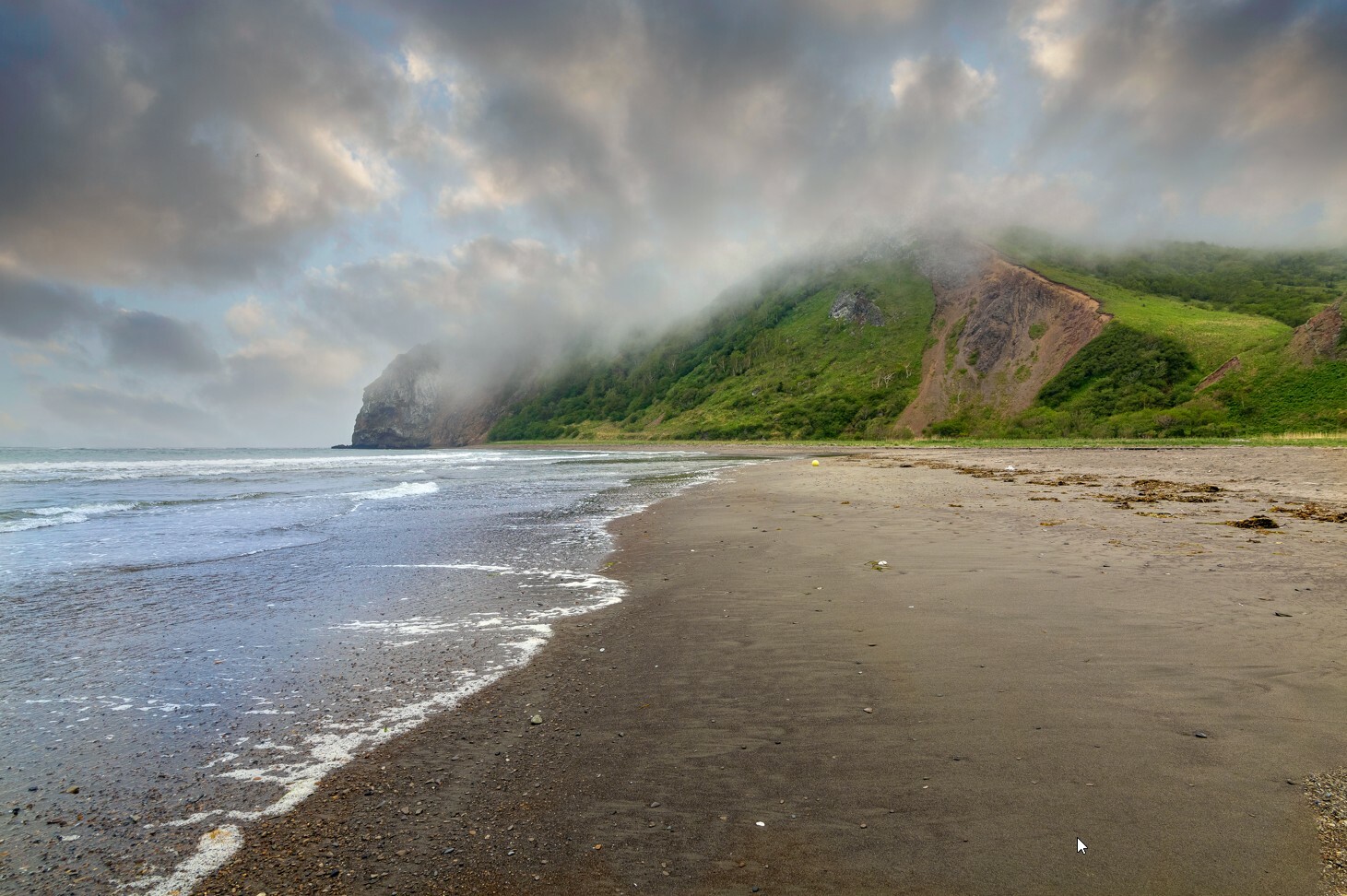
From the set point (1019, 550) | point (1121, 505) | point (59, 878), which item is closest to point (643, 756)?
point (59, 878)

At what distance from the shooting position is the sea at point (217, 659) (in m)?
3.92

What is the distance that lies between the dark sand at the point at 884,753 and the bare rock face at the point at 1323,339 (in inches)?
4015

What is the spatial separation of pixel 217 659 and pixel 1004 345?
150m

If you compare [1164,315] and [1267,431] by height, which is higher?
[1164,315]

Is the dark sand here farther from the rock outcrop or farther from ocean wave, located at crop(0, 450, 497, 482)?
the rock outcrop

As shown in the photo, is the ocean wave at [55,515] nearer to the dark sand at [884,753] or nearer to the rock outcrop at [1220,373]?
the dark sand at [884,753]

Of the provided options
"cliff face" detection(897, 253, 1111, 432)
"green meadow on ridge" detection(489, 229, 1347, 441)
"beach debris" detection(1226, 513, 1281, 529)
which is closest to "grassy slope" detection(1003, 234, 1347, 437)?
"green meadow on ridge" detection(489, 229, 1347, 441)

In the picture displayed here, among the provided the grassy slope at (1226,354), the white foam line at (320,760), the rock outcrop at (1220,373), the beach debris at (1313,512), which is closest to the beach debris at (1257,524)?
the beach debris at (1313,512)

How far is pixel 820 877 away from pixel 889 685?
291 cm

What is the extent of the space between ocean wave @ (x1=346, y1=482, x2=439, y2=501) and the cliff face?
11158cm

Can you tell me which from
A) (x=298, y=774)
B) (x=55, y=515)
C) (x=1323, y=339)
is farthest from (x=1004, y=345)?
(x=298, y=774)

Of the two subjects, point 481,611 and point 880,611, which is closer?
point 880,611

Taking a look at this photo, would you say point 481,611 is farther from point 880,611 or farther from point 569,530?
point 569,530

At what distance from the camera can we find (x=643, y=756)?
4.70 m
